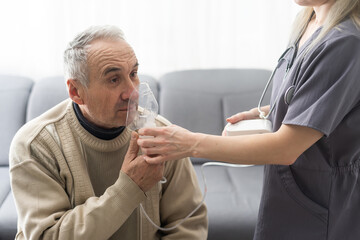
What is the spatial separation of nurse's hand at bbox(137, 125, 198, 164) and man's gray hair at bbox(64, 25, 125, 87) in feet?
0.94

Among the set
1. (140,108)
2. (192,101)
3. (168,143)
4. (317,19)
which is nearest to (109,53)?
(140,108)

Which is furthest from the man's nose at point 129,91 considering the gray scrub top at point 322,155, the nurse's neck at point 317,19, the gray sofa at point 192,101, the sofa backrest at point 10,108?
the sofa backrest at point 10,108

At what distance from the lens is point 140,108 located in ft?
4.68

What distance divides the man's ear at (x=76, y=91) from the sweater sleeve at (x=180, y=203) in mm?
372

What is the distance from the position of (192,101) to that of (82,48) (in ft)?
4.49

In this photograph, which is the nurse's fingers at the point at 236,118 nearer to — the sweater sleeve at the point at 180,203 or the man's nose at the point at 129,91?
the sweater sleeve at the point at 180,203

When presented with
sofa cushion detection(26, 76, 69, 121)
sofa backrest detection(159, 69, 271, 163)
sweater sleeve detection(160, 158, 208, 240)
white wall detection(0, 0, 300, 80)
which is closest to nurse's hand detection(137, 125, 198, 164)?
sweater sleeve detection(160, 158, 208, 240)

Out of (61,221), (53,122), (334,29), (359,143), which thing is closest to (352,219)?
(359,143)

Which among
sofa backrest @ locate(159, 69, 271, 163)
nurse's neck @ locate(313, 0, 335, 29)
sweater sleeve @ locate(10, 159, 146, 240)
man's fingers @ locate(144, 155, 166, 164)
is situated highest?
nurse's neck @ locate(313, 0, 335, 29)

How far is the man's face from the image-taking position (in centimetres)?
135

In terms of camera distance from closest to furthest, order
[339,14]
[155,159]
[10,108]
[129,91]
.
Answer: [339,14], [155,159], [129,91], [10,108]

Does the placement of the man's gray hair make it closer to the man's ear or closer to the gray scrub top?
the man's ear

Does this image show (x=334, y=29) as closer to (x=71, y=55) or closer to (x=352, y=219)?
(x=352, y=219)

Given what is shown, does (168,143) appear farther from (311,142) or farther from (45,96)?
(45,96)
